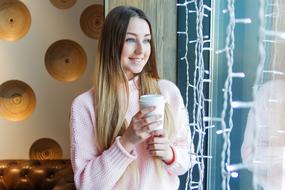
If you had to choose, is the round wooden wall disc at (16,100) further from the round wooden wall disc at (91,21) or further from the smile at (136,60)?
the smile at (136,60)

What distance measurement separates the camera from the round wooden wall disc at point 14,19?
8.23ft

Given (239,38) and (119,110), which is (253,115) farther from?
(119,110)

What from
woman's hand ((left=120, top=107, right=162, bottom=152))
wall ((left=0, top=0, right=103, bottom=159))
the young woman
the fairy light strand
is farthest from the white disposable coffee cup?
wall ((left=0, top=0, right=103, bottom=159))

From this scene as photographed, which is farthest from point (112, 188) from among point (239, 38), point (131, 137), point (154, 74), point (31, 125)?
point (31, 125)

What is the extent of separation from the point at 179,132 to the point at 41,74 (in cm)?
159

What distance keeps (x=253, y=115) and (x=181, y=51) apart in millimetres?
975

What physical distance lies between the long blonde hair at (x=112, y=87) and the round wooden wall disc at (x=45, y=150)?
1.60 m

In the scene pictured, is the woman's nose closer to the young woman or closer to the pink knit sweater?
the young woman

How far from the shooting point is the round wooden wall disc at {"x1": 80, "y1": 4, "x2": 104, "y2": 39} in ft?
8.34

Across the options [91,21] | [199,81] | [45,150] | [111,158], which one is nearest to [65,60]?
[91,21]

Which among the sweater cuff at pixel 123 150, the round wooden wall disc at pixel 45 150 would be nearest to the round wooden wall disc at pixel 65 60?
the round wooden wall disc at pixel 45 150

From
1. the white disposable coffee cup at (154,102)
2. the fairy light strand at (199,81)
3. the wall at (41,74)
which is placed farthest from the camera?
the wall at (41,74)

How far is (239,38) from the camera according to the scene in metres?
0.74

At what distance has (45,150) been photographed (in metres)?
2.60
